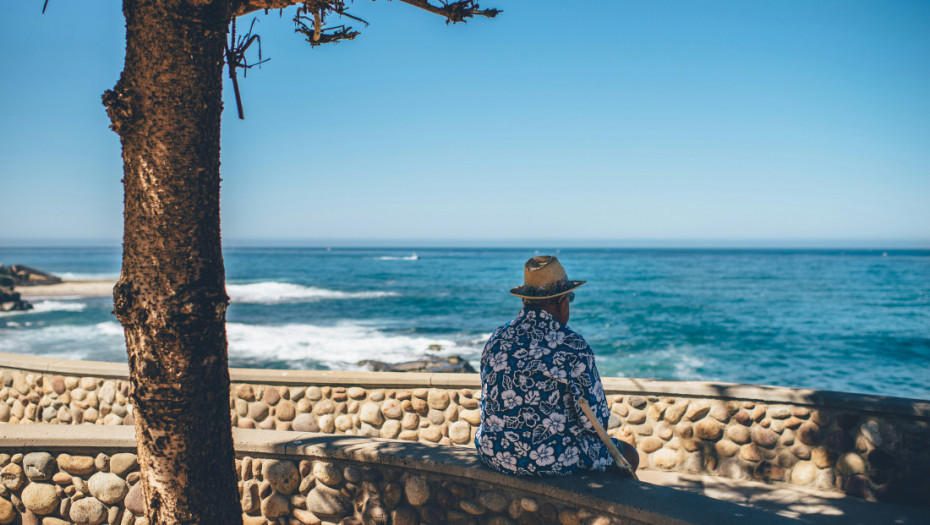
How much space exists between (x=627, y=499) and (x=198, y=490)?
1.84m

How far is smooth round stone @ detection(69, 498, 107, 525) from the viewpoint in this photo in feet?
11.6

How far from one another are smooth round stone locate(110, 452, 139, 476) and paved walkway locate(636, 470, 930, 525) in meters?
3.65

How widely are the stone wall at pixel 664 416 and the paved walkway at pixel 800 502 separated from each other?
0.10 m

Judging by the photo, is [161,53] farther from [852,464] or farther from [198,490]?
[852,464]

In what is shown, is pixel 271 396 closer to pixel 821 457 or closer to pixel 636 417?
pixel 636 417

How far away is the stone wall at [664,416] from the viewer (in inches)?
158

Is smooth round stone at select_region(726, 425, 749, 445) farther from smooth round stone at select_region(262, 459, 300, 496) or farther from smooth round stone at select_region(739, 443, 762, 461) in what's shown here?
smooth round stone at select_region(262, 459, 300, 496)

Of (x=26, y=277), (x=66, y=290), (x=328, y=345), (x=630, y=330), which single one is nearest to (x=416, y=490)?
(x=328, y=345)

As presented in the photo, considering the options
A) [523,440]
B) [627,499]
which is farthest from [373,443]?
[627,499]

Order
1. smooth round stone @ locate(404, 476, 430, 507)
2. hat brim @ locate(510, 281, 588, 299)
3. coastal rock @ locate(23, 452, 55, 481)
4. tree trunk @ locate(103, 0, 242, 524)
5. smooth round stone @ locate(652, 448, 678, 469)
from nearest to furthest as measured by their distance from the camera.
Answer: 1. tree trunk @ locate(103, 0, 242, 524)
2. hat brim @ locate(510, 281, 588, 299)
3. smooth round stone @ locate(404, 476, 430, 507)
4. coastal rock @ locate(23, 452, 55, 481)
5. smooth round stone @ locate(652, 448, 678, 469)

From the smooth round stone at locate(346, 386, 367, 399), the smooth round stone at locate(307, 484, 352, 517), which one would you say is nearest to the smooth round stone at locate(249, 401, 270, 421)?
the smooth round stone at locate(346, 386, 367, 399)

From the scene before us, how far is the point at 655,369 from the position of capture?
1811 cm

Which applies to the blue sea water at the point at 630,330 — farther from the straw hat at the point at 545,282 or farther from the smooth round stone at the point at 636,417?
the straw hat at the point at 545,282

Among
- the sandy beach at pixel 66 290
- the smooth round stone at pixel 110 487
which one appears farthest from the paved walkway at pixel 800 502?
the sandy beach at pixel 66 290
